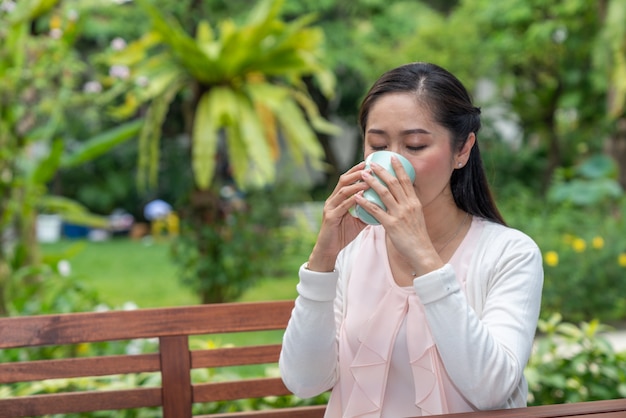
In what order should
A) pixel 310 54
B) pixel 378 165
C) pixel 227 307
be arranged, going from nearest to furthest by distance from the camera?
pixel 378 165 → pixel 227 307 → pixel 310 54

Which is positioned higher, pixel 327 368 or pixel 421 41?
pixel 327 368

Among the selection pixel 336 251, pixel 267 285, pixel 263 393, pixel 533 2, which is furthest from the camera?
pixel 533 2

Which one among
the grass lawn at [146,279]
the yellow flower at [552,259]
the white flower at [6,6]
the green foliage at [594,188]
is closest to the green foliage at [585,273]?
the yellow flower at [552,259]

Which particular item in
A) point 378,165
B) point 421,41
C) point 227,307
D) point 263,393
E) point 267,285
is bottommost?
point 267,285

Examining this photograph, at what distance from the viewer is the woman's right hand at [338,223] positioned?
1.56 m

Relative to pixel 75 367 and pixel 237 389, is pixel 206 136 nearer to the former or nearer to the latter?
Result: pixel 237 389

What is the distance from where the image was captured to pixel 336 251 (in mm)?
1672

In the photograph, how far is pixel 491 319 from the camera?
1.64 m

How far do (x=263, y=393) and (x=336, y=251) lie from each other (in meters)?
0.79

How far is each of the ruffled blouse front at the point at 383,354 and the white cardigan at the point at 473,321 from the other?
0.14ft

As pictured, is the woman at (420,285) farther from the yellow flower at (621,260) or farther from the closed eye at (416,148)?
the yellow flower at (621,260)

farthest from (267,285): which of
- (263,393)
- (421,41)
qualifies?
(263,393)

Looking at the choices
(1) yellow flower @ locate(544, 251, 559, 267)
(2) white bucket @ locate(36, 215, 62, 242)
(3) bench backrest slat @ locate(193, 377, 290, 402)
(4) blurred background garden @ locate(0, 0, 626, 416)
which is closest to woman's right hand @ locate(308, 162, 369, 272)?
(4) blurred background garden @ locate(0, 0, 626, 416)

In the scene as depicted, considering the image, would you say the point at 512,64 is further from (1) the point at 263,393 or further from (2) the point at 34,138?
(1) the point at 263,393
